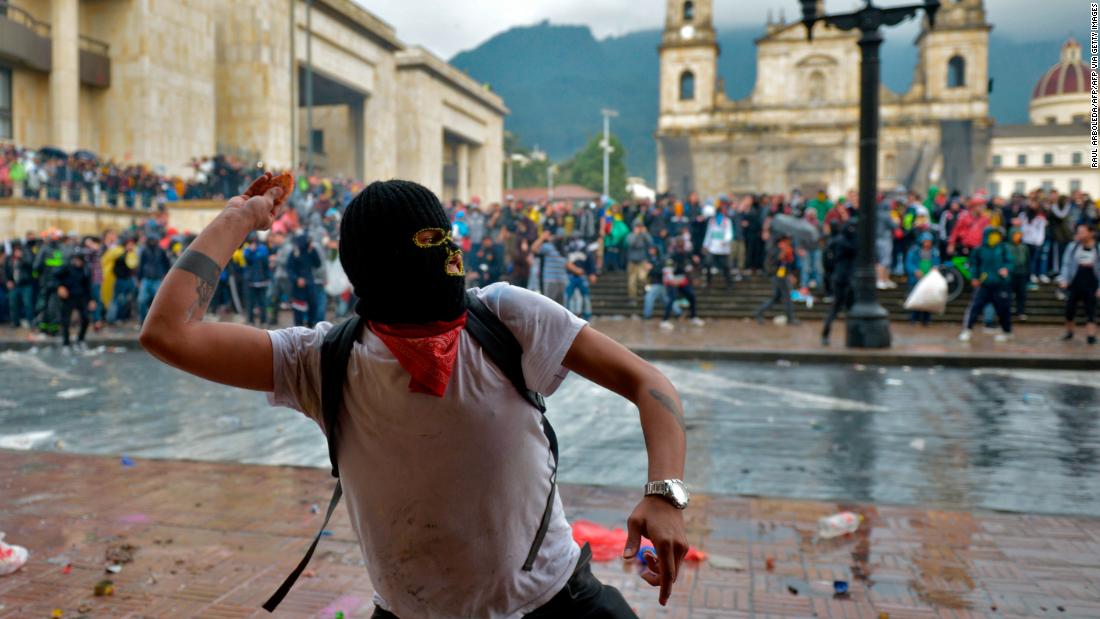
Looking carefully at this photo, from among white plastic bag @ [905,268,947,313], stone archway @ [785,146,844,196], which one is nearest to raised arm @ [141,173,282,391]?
white plastic bag @ [905,268,947,313]

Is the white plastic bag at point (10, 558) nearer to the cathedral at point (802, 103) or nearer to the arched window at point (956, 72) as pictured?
the cathedral at point (802, 103)

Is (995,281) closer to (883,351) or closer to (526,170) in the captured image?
(883,351)

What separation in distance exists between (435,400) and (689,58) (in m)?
81.1

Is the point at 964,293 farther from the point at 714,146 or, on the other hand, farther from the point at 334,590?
the point at 714,146

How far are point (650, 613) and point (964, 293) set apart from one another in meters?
16.4

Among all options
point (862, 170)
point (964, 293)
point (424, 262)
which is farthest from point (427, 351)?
point (964, 293)

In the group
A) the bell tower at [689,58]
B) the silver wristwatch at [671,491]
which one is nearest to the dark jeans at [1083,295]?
the silver wristwatch at [671,491]

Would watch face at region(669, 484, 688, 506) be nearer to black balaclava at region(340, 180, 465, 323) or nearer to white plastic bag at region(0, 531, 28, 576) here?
black balaclava at region(340, 180, 465, 323)

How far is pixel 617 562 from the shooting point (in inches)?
160

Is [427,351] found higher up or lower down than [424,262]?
lower down

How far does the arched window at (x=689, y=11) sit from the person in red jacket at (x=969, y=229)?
216ft

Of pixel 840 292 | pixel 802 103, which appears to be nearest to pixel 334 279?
pixel 840 292

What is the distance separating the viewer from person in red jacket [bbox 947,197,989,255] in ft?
56.5

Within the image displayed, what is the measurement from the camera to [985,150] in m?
65.2
